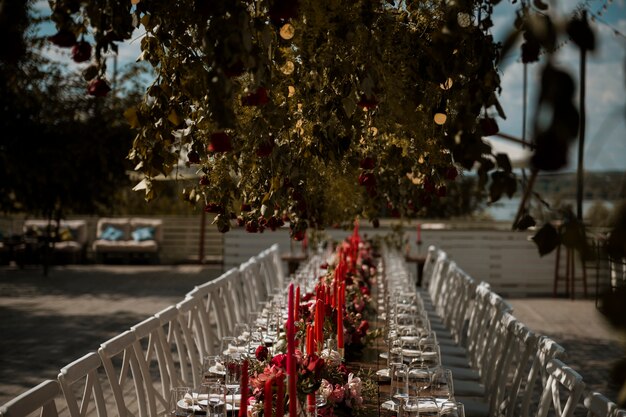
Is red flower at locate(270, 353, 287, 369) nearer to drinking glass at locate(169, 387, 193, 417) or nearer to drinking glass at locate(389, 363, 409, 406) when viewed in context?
drinking glass at locate(169, 387, 193, 417)

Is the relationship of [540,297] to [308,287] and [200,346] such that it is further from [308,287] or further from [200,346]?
[200,346]

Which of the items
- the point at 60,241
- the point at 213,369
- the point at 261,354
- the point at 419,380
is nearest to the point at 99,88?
the point at 261,354

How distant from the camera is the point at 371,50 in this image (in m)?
2.97

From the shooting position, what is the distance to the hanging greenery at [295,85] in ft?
6.70

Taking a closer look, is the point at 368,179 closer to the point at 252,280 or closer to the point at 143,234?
the point at 252,280

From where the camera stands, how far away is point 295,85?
3377mm

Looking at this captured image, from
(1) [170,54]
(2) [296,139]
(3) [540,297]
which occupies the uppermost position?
(1) [170,54]

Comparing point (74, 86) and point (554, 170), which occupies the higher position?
point (74, 86)

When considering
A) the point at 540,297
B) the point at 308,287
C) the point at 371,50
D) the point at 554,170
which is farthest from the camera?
the point at 540,297

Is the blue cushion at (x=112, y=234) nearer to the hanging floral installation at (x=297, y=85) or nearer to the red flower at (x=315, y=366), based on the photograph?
the hanging floral installation at (x=297, y=85)

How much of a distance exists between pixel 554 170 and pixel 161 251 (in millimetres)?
17831

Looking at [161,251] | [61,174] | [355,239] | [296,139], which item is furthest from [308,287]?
[161,251]

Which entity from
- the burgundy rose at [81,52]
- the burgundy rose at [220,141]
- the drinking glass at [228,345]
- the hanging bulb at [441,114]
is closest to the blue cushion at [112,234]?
the drinking glass at [228,345]

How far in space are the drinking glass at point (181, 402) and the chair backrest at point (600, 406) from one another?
66.7 inches
